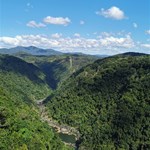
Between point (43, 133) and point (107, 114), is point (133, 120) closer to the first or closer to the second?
point (107, 114)

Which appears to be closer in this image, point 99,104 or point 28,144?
point 28,144

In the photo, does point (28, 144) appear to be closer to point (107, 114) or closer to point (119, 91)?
point (107, 114)

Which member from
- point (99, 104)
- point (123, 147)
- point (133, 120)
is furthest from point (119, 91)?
point (123, 147)

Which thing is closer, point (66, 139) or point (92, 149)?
point (92, 149)

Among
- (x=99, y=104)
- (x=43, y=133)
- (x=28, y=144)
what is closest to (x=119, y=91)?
(x=99, y=104)

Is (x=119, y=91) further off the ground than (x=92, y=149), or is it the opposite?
(x=119, y=91)

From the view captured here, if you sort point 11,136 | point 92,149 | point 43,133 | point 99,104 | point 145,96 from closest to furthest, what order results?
point 11,136
point 43,133
point 92,149
point 145,96
point 99,104

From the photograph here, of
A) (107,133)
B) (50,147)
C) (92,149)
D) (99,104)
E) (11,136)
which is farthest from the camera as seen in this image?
(99,104)

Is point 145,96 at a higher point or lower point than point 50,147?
higher

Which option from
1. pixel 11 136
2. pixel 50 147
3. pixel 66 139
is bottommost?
pixel 66 139
